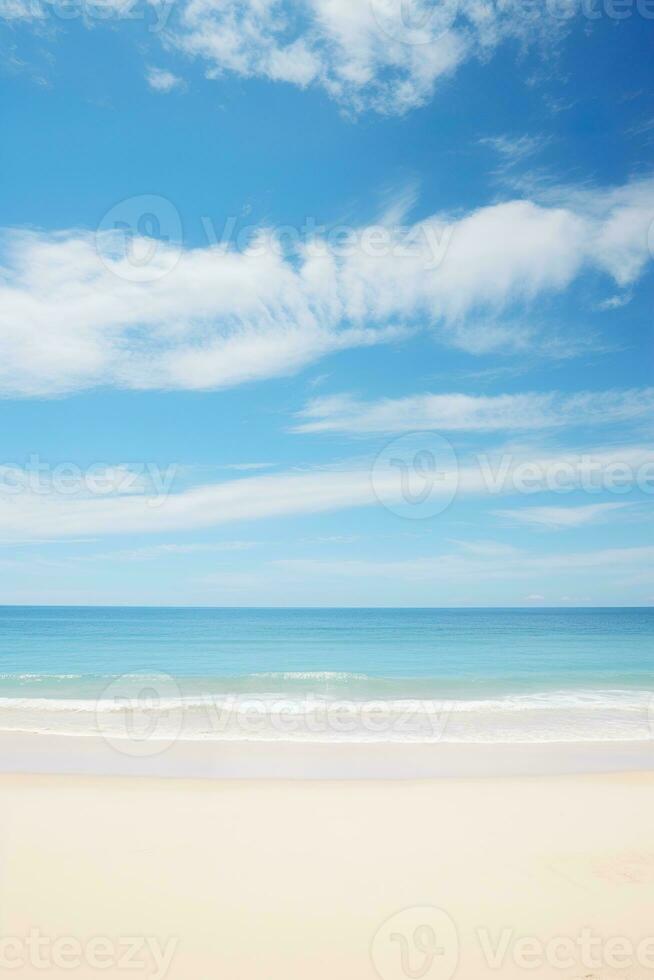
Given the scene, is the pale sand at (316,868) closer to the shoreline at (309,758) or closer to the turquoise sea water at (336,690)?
the shoreline at (309,758)

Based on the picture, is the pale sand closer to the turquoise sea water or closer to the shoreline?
the shoreline

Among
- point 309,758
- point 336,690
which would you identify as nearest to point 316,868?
point 309,758

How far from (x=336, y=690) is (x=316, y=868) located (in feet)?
49.0

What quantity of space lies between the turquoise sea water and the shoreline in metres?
1.00

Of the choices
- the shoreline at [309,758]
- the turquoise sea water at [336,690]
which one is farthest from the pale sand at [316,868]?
the turquoise sea water at [336,690]

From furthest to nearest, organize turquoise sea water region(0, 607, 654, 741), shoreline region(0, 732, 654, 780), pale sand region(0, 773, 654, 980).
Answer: turquoise sea water region(0, 607, 654, 741)
shoreline region(0, 732, 654, 780)
pale sand region(0, 773, 654, 980)

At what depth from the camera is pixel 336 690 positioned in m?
20.5

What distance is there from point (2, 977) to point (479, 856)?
4.13 m

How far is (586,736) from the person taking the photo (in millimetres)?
12641

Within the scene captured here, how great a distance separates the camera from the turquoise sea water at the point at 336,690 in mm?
13656

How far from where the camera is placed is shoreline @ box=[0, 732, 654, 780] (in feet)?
31.1

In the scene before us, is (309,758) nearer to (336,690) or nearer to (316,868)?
(316,868)

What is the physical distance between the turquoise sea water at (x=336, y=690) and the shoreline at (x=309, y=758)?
997 mm

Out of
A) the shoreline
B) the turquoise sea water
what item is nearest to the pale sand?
the shoreline
